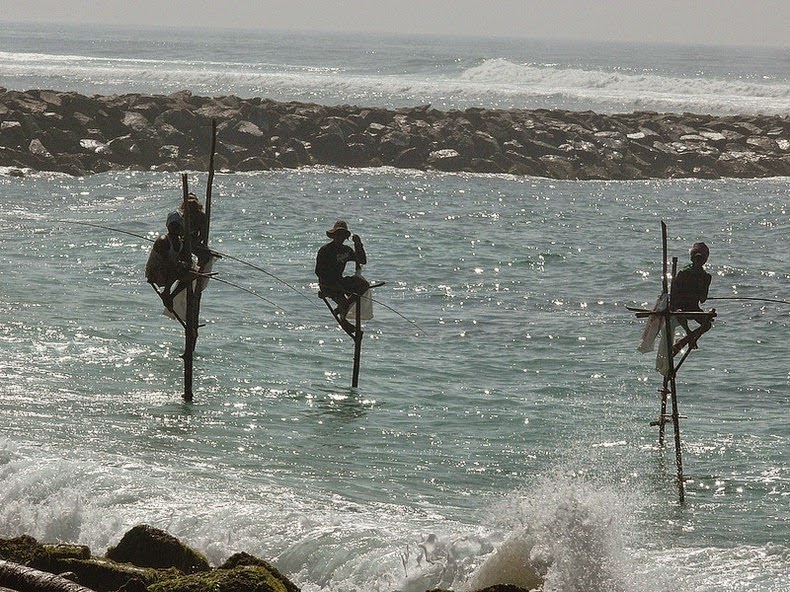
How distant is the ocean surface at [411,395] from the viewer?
11.0 metres

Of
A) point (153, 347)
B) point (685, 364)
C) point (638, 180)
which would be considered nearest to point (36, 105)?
point (638, 180)

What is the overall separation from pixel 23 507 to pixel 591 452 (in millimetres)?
6261

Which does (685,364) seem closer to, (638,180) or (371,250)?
(371,250)

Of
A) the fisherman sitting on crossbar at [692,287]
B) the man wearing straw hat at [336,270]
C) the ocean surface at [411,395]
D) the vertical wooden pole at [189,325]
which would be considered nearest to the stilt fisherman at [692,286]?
the fisherman sitting on crossbar at [692,287]

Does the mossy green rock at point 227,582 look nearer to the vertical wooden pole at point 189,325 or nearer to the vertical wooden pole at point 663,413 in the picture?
the vertical wooden pole at point 663,413

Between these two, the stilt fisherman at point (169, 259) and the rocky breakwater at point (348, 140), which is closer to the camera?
the stilt fisherman at point (169, 259)

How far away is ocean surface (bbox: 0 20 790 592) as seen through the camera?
1104cm

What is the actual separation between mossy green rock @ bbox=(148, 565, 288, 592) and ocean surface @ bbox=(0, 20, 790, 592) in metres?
1.73

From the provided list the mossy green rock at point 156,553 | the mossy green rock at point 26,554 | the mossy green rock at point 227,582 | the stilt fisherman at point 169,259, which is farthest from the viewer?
the stilt fisherman at point 169,259

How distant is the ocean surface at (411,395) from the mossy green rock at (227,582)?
1.73m

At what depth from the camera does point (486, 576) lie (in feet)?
33.8

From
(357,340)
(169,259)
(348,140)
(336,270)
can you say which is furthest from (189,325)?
(348,140)

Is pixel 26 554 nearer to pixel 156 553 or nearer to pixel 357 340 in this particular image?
pixel 156 553

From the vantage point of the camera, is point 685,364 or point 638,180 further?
point 638,180
